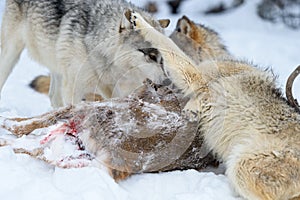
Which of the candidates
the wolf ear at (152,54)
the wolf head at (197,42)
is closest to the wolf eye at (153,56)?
the wolf ear at (152,54)

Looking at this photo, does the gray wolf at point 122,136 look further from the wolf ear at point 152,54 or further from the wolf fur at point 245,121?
the wolf ear at point 152,54

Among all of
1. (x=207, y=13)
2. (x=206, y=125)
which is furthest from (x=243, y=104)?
(x=207, y=13)

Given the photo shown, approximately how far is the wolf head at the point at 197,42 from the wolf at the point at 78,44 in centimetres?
28

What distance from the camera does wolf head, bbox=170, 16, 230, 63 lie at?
564 centimetres

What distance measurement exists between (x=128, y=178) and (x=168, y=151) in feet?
1.14

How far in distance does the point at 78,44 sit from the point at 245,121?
8.41 ft

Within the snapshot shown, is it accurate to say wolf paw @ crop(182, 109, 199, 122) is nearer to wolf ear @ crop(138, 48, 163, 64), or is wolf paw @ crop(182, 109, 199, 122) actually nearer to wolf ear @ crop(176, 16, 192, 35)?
wolf ear @ crop(138, 48, 163, 64)

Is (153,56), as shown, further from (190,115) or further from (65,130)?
(65,130)

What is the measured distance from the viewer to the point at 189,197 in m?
3.17

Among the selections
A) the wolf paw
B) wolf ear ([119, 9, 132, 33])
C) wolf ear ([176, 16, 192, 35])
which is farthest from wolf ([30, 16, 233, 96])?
the wolf paw

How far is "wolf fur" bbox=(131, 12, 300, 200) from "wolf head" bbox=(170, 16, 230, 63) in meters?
1.17

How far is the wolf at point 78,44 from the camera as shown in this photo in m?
5.13

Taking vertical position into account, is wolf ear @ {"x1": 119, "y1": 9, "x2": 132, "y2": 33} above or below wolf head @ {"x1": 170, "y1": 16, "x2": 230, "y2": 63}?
above

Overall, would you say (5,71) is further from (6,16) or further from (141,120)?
(141,120)
